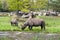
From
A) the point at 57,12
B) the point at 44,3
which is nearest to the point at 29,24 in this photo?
the point at 44,3

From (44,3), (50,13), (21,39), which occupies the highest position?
(21,39)

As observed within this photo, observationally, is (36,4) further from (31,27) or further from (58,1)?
(31,27)

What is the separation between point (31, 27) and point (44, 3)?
18858mm

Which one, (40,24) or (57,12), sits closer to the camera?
(40,24)

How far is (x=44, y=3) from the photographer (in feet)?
116

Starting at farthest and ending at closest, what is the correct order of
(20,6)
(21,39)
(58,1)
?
1. (58,1)
2. (20,6)
3. (21,39)

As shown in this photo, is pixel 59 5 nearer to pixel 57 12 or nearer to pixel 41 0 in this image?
pixel 41 0

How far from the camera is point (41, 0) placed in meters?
Answer: 34.0

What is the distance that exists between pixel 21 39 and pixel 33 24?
5.47 m

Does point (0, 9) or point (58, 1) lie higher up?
point (58, 1)

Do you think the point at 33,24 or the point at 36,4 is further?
the point at 36,4

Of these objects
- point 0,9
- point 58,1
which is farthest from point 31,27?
point 0,9

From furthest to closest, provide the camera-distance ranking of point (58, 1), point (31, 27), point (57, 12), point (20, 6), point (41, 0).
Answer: point (57, 12)
point (41, 0)
point (58, 1)
point (20, 6)
point (31, 27)

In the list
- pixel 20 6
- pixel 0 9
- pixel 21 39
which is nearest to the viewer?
pixel 21 39
